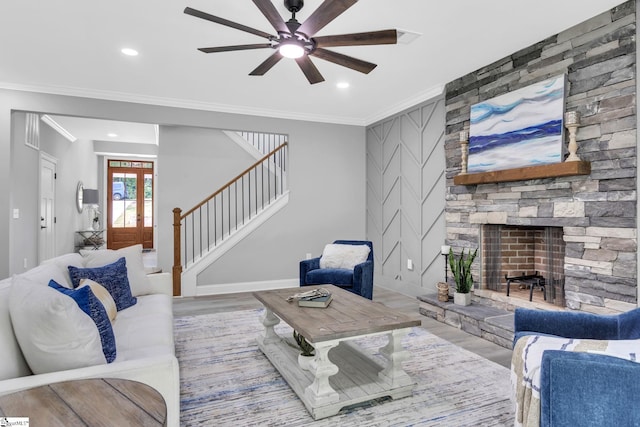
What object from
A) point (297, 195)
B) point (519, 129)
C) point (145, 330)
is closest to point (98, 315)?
point (145, 330)

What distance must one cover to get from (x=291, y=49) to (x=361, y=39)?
499 millimetres

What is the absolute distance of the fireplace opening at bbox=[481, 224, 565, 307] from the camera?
379 centimetres

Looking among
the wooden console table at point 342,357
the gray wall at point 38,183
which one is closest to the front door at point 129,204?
the gray wall at point 38,183

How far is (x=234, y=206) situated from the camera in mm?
6535

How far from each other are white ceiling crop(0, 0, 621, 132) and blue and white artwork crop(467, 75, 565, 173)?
0.47 m

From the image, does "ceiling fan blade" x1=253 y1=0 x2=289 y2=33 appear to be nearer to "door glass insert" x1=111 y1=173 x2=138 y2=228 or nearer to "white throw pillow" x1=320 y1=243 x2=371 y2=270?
"white throw pillow" x1=320 y1=243 x2=371 y2=270

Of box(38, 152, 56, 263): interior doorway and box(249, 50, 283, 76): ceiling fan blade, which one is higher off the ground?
box(249, 50, 283, 76): ceiling fan blade

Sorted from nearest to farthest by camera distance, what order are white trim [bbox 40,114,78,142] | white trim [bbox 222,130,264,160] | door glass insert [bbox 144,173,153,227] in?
white trim [bbox 40,114,78,142] < white trim [bbox 222,130,264,160] < door glass insert [bbox 144,173,153,227]

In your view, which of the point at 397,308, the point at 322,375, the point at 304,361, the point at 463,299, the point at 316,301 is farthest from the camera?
the point at 397,308

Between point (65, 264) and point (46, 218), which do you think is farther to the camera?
point (46, 218)

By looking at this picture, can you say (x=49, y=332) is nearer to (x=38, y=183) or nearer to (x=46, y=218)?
(x=38, y=183)

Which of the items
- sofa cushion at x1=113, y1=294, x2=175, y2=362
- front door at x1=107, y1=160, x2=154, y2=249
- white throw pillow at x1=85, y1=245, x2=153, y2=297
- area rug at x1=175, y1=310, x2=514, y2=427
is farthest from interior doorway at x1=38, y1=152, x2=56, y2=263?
area rug at x1=175, y1=310, x2=514, y2=427

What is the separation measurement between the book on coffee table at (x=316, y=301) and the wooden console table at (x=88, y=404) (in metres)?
1.45

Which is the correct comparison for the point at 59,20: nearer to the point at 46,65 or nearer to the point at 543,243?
the point at 46,65
